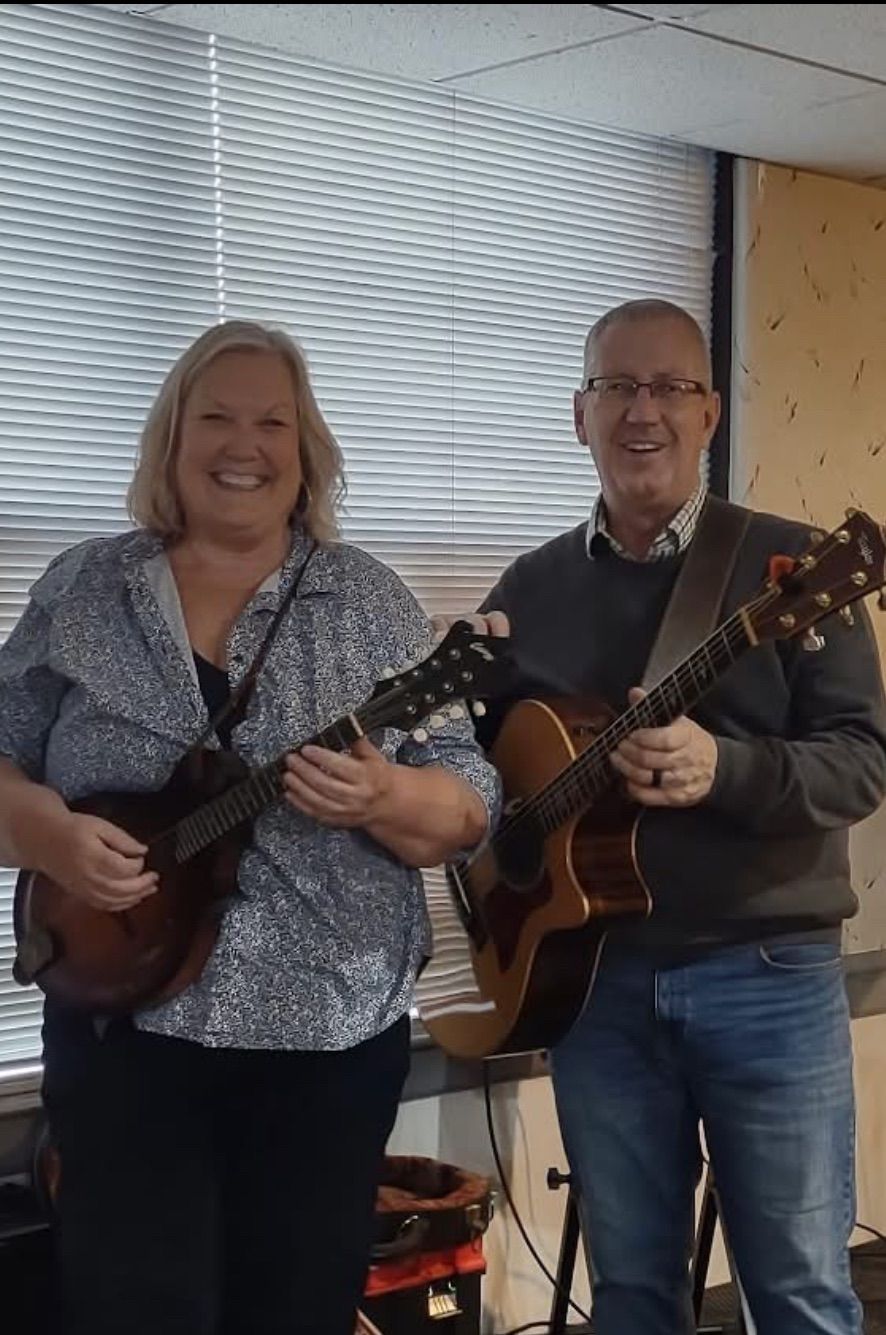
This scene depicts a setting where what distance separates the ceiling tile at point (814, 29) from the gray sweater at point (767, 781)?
0.72 metres

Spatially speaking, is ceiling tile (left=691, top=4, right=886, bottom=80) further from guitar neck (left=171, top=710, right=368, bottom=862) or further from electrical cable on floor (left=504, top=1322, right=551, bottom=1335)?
electrical cable on floor (left=504, top=1322, right=551, bottom=1335)


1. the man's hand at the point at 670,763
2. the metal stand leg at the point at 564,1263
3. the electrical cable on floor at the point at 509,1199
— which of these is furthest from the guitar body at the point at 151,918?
the electrical cable on floor at the point at 509,1199

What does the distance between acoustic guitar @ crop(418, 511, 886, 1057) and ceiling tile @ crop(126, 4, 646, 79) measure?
94cm

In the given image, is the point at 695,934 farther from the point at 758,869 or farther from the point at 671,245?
the point at 671,245

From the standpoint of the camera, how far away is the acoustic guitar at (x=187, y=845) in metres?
1.80

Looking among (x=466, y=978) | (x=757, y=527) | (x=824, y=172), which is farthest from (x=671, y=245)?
(x=466, y=978)

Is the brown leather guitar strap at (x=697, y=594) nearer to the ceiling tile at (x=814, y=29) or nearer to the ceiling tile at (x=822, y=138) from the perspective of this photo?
the ceiling tile at (x=814, y=29)

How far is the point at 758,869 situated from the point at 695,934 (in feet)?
0.37

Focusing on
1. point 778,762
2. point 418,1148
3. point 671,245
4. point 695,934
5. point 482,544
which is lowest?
point 418,1148

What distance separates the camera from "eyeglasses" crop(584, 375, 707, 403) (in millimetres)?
2223

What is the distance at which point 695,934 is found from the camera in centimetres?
210

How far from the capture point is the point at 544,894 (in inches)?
88.0

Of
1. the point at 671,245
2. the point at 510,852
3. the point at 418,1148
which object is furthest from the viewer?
the point at 671,245

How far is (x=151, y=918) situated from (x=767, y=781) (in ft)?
2.41
